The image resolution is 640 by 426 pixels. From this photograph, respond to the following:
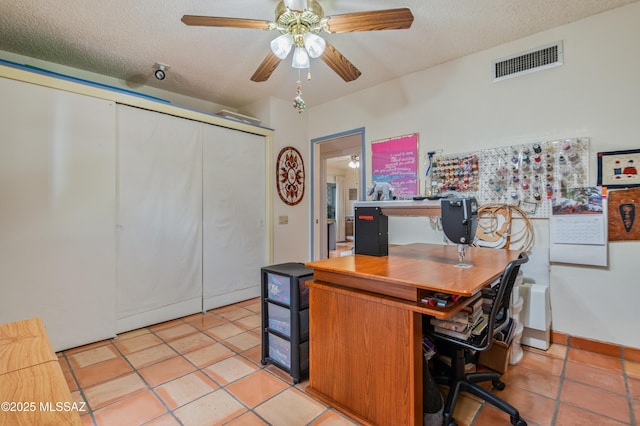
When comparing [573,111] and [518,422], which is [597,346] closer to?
[518,422]

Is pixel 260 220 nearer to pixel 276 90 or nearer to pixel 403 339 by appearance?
pixel 276 90

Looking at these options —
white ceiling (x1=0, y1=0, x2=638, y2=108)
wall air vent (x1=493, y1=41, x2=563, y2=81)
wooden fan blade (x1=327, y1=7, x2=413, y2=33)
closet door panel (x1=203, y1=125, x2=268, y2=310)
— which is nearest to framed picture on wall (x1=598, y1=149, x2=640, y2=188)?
wall air vent (x1=493, y1=41, x2=563, y2=81)

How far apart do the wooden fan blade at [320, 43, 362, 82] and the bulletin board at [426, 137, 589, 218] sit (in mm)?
1295

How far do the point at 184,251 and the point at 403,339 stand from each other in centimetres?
251

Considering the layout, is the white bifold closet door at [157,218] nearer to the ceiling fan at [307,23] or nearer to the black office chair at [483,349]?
the ceiling fan at [307,23]

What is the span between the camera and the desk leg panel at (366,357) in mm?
1335

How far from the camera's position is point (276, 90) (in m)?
3.62

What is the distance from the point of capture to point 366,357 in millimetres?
1477

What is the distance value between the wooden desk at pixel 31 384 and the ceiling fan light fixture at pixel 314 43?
2.02 m

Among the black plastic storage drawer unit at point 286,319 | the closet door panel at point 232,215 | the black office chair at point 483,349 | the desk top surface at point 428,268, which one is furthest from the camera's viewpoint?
the closet door panel at point 232,215

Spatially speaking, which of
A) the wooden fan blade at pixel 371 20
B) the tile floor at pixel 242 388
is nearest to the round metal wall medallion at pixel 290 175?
the tile floor at pixel 242 388

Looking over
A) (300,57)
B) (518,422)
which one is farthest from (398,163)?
(518,422)

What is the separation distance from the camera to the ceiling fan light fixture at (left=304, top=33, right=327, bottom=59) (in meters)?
1.92

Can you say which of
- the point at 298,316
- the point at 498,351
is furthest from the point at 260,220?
the point at 498,351
